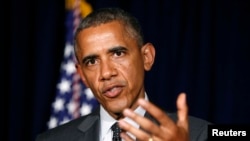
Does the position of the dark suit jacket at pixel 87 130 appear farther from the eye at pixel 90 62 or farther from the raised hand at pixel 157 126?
the raised hand at pixel 157 126

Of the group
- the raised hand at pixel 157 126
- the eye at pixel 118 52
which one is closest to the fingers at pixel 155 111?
the raised hand at pixel 157 126

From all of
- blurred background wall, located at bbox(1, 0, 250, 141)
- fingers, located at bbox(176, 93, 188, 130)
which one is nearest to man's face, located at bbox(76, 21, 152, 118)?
fingers, located at bbox(176, 93, 188, 130)

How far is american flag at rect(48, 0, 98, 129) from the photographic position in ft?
8.96

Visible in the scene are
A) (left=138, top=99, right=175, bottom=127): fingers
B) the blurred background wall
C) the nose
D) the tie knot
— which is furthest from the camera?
the blurred background wall

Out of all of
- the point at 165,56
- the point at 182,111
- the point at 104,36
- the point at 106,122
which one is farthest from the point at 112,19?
the point at 165,56

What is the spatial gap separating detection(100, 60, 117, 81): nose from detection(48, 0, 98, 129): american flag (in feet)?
4.10

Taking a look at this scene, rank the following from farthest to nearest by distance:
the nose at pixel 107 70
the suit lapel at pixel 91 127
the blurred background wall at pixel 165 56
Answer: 1. the blurred background wall at pixel 165 56
2. the suit lapel at pixel 91 127
3. the nose at pixel 107 70

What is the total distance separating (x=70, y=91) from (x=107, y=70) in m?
1.33

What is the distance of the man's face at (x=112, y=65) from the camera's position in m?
1.46

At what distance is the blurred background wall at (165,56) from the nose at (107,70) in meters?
1.23

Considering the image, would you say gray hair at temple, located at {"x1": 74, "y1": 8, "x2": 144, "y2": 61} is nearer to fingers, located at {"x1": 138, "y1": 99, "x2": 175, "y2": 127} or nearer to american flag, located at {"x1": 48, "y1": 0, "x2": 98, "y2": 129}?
fingers, located at {"x1": 138, "y1": 99, "x2": 175, "y2": 127}

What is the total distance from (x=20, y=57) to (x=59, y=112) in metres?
0.40

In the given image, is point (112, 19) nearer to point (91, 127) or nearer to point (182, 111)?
point (91, 127)

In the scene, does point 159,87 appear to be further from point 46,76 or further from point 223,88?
point 46,76
